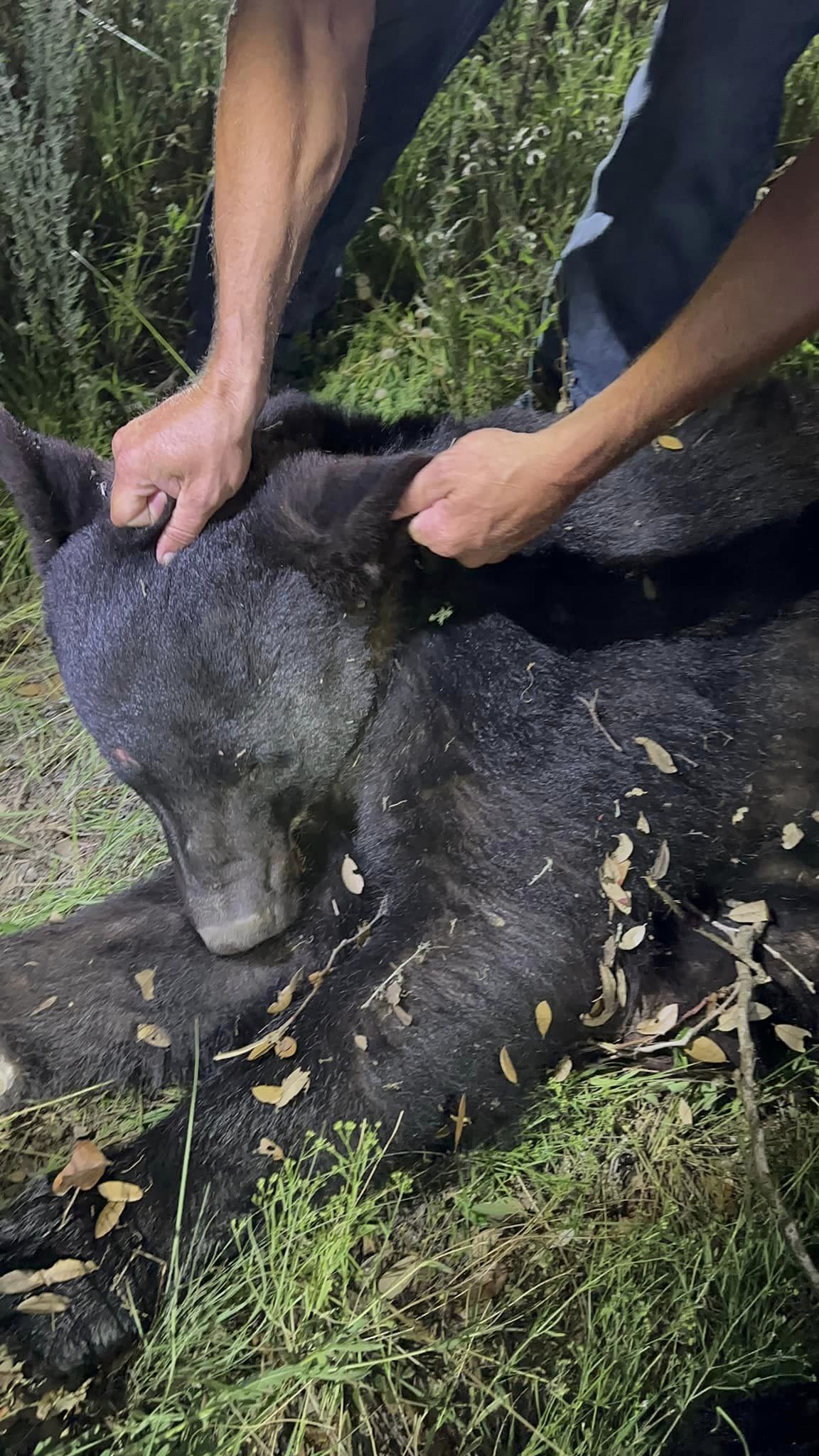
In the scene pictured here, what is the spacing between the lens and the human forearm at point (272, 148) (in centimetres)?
182

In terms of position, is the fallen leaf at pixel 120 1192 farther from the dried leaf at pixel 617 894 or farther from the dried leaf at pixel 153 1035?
the dried leaf at pixel 617 894

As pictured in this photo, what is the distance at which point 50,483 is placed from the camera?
207 cm

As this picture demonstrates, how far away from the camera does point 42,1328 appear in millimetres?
1938

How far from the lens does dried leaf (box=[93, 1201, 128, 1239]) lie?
2041mm

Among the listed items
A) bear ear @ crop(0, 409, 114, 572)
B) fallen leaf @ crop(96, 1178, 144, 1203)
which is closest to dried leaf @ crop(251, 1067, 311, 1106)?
fallen leaf @ crop(96, 1178, 144, 1203)

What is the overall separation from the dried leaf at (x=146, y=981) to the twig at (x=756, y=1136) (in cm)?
151

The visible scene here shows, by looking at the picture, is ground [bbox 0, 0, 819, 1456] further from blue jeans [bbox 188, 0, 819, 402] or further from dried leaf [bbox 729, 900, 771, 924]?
dried leaf [bbox 729, 900, 771, 924]

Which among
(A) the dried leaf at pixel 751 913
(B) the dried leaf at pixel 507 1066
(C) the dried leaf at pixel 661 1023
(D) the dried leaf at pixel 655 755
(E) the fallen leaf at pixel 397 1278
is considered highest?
(D) the dried leaf at pixel 655 755

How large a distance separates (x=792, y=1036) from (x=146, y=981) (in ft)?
5.54

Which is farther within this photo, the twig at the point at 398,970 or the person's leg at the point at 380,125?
the twig at the point at 398,970

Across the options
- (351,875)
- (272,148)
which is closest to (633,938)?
(351,875)

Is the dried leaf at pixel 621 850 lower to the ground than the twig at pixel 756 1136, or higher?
higher

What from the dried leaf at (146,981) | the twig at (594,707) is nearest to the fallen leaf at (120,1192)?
the dried leaf at (146,981)

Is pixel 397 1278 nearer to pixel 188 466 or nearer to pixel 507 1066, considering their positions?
pixel 507 1066
